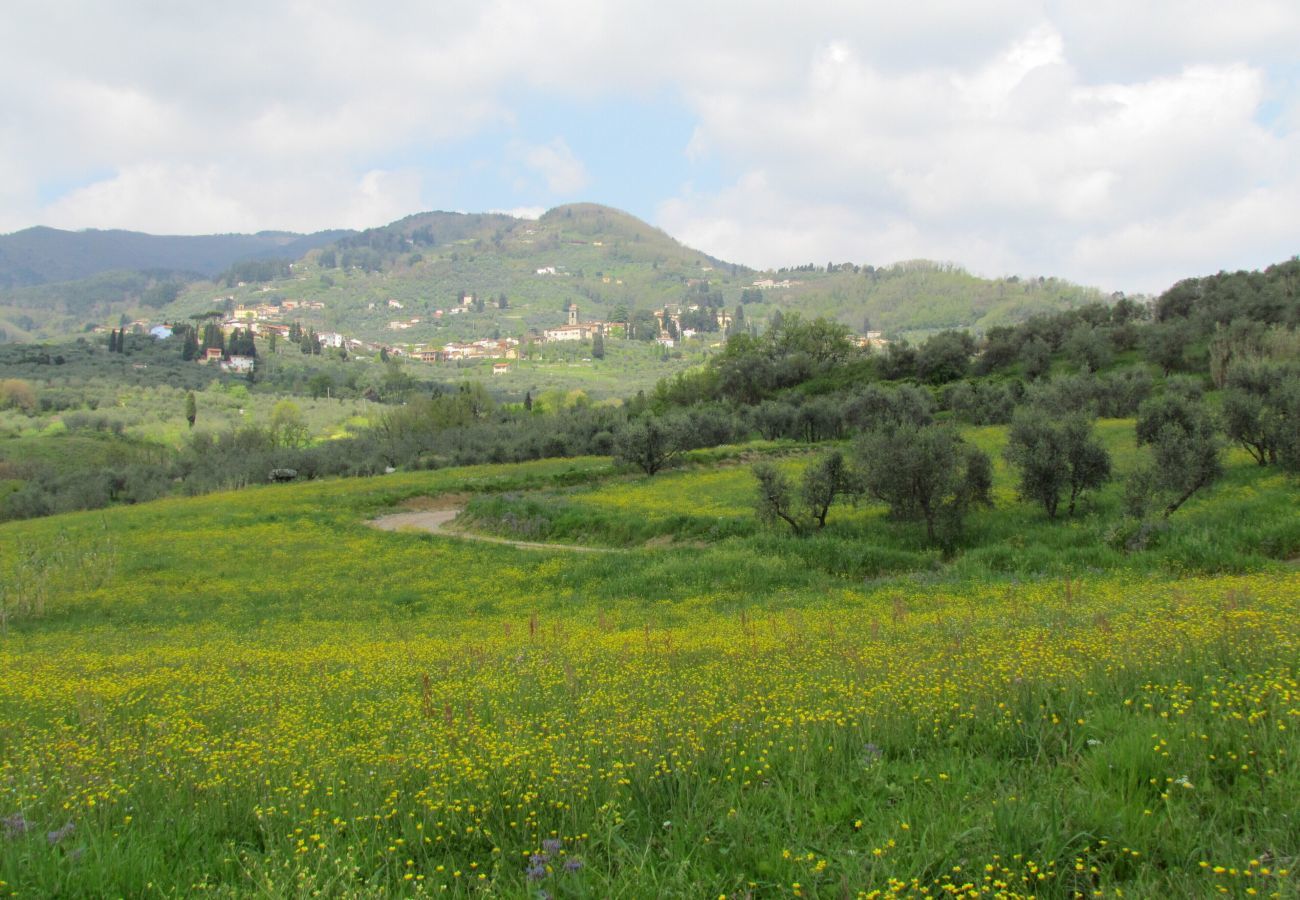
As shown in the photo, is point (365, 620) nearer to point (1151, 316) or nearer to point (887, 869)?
point (887, 869)

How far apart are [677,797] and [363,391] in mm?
199322

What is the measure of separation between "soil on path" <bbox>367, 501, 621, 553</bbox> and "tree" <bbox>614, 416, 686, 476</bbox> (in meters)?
12.8

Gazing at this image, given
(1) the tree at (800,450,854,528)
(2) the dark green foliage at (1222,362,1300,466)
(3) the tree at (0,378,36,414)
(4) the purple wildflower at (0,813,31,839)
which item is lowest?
(3) the tree at (0,378,36,414)

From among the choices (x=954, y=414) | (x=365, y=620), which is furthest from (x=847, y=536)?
(x=954, y=414)

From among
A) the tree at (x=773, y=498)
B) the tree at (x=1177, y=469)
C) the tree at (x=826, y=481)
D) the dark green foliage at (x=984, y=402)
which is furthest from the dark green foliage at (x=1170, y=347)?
Answer: the tree at (x=773, y=498)

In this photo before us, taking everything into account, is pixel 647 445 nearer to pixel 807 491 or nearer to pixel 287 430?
pixel 807 491

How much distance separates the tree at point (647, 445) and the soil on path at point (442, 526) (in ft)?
42.0

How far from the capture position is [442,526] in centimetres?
4400

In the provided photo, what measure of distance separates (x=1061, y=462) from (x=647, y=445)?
108 ft

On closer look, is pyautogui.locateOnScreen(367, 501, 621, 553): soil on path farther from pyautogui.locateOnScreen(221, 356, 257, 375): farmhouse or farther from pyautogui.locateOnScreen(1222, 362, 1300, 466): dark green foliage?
pyautogui.locateOnScreen(221, 356, 257, 375): farmhouse

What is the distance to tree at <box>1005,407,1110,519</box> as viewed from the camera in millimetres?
27812

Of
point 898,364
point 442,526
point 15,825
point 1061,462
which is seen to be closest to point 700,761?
point 15,825

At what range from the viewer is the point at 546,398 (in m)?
147

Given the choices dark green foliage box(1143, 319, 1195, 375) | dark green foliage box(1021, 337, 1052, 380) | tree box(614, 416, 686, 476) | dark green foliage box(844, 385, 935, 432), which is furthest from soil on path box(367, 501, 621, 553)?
dark green foliage box(1143, 319, 1195, 375)
